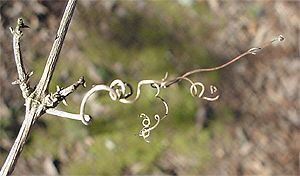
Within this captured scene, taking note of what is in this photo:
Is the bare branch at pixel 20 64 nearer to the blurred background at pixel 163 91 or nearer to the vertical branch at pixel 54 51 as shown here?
the vertical branch at pixel 54 51

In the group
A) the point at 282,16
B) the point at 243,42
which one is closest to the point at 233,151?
the point at 243,42

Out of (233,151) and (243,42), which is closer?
(233,151)

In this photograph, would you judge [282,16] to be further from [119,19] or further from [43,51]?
[43,51]

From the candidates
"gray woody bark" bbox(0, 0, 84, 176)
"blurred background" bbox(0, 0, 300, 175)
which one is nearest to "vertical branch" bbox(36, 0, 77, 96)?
"gray woody bark" bbox(0, 0, 84, 176)

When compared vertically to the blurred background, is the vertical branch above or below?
below

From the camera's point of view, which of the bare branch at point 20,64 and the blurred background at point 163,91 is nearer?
the bare branch at point 20,64

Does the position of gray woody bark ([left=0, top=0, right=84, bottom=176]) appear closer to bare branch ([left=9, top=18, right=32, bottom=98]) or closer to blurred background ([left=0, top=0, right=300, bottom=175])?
bare branch ([left=9, top=18, right=32, bottom=98])

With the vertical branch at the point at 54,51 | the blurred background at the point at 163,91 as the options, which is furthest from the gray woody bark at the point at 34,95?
the blurred background at the point at 163,91

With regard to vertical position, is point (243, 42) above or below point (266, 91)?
above

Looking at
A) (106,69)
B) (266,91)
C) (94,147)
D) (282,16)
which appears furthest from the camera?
(282,16)
